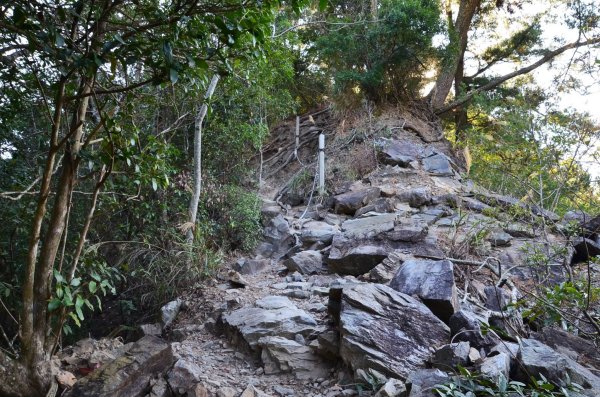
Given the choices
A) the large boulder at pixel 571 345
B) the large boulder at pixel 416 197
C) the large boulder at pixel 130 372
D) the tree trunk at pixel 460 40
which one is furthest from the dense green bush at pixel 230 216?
the tree trunk at pixel 460 40

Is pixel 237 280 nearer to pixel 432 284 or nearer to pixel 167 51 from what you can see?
pixel 432 284

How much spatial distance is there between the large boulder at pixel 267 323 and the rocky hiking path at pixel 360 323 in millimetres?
13

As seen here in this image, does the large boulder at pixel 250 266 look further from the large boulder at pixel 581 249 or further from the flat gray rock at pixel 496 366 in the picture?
the large boulder at pixel 581 249

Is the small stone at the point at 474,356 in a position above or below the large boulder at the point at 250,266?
below

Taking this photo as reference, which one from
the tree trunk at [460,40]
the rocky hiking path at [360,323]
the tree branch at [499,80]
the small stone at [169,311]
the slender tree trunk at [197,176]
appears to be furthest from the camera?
the tree trunk at [460,40]

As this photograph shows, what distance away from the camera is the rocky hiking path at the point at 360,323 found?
3.35m

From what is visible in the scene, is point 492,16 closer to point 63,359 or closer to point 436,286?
point 436,286

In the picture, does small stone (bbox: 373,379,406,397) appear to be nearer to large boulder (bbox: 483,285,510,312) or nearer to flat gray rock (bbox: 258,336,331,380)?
flat gray rock (bbox: 258,336,331,380)

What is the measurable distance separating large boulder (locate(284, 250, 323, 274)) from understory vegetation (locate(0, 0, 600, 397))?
1002 mm

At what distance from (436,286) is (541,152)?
99.8 inches

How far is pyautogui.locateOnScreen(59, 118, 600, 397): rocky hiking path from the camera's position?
3354mm

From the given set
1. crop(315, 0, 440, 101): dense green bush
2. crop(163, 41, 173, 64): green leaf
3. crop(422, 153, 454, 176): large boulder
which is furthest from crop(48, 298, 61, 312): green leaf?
crop(315, 0, 440, 101): dense green bush

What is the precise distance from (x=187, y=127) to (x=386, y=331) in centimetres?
448

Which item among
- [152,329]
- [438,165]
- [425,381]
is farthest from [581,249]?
[152,329]
